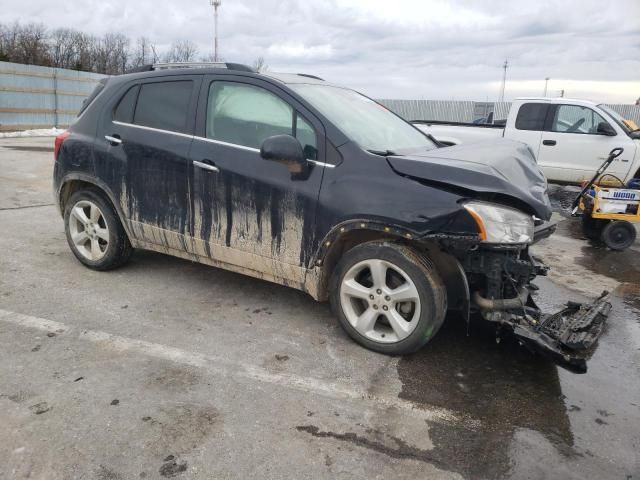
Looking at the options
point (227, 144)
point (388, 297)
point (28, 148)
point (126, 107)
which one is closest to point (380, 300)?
point (388, 297)

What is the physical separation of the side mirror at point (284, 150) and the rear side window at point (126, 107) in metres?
1.60

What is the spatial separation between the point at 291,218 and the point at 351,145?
639mm

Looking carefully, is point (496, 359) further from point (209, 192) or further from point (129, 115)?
point (129, 115)

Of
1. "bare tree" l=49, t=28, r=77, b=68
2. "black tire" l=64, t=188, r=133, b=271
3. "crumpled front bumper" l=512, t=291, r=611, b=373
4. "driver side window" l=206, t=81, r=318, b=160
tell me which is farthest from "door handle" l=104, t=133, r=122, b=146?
"bare tree" l=49, t=28, r=77, b=68

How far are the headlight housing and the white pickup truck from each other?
22.3 ft

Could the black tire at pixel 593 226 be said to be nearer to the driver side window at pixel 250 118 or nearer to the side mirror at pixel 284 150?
the driver side window at pixel 250 118

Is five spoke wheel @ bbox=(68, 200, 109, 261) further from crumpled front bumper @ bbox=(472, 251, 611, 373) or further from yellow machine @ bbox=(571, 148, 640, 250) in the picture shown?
yellow machine @ bbox=(571, 148, 640, 250)

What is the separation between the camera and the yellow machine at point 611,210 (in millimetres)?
6750

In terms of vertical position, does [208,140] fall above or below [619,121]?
below

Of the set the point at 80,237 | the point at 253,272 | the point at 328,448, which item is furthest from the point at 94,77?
the point at 328,448

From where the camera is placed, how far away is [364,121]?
13.3ft

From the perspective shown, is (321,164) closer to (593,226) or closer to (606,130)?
(593,226)

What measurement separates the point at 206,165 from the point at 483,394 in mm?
2453

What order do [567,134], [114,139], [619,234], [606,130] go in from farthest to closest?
[567,134] → [606,130] → [619,234] → [114,139]
